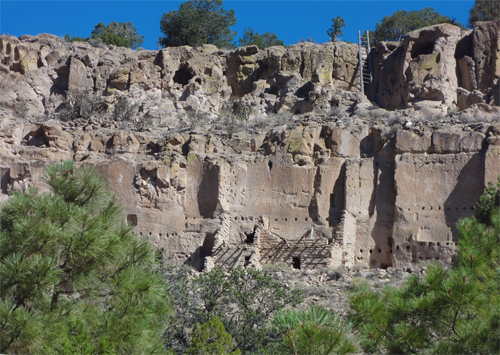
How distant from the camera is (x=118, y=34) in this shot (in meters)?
49.0

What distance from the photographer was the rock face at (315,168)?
2817 cm

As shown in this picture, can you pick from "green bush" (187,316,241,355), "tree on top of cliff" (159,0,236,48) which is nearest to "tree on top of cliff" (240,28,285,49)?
"tree on top of cliff" (159,0,236,48)

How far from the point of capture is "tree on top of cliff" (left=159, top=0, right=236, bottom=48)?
146 feet

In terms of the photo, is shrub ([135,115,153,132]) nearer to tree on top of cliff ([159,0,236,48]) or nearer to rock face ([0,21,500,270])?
rock face ([0,21,500,270])

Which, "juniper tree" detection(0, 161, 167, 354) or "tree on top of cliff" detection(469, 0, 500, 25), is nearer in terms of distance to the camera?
"juniper tree" detection(0, 161, 167, 354)

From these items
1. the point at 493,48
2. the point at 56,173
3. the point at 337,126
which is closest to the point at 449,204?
the point at 337,126

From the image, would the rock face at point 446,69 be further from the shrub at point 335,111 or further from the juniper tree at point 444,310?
the juniper tree at point 444,310

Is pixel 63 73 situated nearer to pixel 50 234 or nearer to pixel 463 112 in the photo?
pixel 463 112

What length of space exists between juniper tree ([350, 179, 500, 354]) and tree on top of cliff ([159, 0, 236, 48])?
3058 centimetres

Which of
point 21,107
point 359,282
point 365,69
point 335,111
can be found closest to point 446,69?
point 365,69

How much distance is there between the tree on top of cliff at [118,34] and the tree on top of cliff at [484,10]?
17.8 meters

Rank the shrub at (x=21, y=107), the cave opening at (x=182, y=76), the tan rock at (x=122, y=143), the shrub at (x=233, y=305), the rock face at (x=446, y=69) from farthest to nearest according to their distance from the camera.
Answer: the cave opening at (x=182, y=76)
the shrub at (x=21, y=107)
the rock face at (x=446, y=69)
the tan rock at (x=122, y=143)
the shrub at (x=233, y=305)

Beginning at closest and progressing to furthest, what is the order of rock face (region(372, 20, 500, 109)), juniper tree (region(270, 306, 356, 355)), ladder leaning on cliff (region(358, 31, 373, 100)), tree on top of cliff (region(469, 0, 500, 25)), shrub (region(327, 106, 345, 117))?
juniper tree (region(270, 306, 356, 355)), shrub (region(327, 106, 345, 117)), rock face (region(372, 20, 500, 109)), ladder leaning on cliff (region(358, 31, 373, 100)), tree on top of cliff (region(469, 0, 500, 25))

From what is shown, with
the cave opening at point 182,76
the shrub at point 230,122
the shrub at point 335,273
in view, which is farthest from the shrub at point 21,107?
the shrub at point 335,273
